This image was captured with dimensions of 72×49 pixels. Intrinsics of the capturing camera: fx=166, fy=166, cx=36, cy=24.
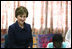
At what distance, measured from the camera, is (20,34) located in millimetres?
1938

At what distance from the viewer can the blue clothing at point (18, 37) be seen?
74.2 inches

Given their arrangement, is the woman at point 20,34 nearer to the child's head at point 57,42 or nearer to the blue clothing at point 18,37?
the blue clothing at point 18,37

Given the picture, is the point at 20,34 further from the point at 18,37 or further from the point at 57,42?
the point at 57,42

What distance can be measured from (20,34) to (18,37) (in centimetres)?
5

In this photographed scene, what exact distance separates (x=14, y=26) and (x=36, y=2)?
1844 millimetres

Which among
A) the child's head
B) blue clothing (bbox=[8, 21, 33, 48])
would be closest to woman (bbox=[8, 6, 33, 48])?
blue clothing (bbox=[8, 21, 33, 48])

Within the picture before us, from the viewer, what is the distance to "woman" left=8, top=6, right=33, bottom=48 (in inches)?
74.2

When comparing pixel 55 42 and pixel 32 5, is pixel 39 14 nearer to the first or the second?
pixel 32 5

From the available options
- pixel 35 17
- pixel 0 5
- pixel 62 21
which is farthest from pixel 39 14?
pixel 0 5

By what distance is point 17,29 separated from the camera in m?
1.95

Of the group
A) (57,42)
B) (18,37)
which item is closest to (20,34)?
(18,37)

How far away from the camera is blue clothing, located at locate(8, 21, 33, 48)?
1.88 m

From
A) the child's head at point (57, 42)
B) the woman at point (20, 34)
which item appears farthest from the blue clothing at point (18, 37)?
the child's head at point (57, 42)

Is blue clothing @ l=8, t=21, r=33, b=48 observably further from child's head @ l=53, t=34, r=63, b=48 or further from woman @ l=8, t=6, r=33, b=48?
child's head @ l=53, t=34, r=63, b=48
